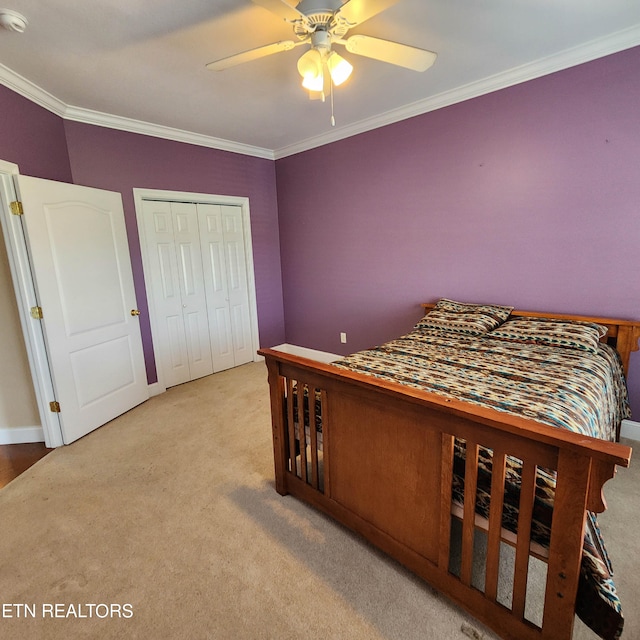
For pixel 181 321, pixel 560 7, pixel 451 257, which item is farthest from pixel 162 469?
pixel 560 7

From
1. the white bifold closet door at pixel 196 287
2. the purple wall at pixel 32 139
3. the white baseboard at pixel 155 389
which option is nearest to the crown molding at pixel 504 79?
the white bifold closet door at pixel 196 287

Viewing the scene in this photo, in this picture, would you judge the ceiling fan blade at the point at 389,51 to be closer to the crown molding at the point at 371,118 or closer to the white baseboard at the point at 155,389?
the crown molding at the point at 371,118

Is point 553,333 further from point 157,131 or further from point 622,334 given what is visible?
point 157,131

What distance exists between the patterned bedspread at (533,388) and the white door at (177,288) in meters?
2.23

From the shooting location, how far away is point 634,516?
1.76 metres

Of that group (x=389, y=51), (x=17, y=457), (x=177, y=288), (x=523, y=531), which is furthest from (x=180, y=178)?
(x=523, y=531)

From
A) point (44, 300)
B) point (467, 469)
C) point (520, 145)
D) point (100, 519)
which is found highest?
point (520, 145)

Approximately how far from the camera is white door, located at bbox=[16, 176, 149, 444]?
2.44 metres

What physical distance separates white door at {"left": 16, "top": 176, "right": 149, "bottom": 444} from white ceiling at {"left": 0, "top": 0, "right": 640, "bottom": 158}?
709mm

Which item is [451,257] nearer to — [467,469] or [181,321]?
[467,469]

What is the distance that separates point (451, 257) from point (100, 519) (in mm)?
3044

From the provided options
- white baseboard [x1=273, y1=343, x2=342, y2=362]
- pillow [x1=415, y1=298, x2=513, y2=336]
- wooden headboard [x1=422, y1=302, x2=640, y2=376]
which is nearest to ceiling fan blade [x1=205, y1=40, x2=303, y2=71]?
pillow [x1=415, y1=298, x2=513, y2=336]

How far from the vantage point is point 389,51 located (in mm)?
1676

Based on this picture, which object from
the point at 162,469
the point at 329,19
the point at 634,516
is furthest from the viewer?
the point at 162,469
